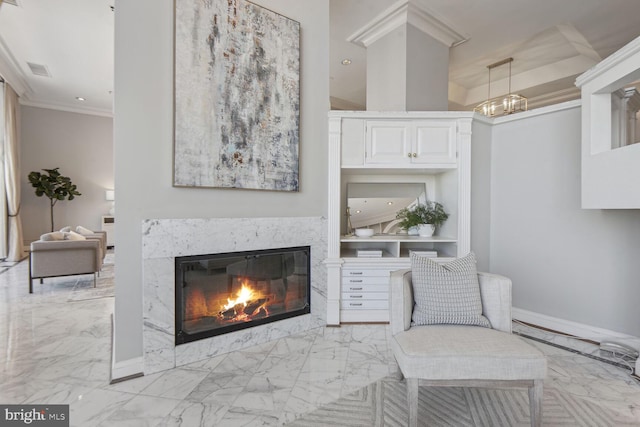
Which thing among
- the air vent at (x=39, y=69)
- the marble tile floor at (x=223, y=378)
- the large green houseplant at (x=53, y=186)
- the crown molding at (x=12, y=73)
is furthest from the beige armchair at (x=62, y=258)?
the large green houseplant at (x=53, y=186)

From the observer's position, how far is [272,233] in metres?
2.70

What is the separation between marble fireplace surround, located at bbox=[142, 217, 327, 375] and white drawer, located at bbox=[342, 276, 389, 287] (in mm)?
220

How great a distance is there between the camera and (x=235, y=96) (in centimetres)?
249

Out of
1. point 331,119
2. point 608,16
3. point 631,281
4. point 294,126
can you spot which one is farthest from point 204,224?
point 608,16

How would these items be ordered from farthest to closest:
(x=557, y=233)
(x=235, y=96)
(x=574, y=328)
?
(x=557, y=233) < (x=574, y=328) < (x=235, y=96)

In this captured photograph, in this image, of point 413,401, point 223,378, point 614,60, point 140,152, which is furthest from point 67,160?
point 614,60

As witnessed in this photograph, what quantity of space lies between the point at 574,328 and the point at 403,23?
348 centimetres

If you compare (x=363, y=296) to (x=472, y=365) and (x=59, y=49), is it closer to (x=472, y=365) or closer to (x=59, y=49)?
(x=472, y=365)

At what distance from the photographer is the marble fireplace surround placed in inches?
83.5

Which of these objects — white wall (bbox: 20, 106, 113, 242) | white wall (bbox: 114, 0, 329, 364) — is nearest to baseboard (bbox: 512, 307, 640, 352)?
white wall (bbox: 114, 0, 329, 364)

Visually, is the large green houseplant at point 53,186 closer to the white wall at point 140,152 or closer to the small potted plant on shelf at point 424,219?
the white wall at point 140,152

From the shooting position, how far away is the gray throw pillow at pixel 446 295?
1.84 metres

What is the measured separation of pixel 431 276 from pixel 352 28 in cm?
323

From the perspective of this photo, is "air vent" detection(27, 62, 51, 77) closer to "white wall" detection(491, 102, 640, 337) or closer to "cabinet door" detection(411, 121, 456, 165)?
"cabinet door" detection(411, 121, 456, 165)
